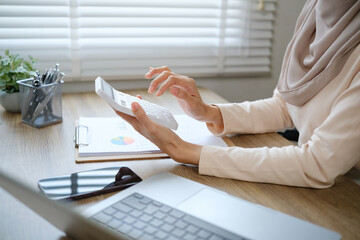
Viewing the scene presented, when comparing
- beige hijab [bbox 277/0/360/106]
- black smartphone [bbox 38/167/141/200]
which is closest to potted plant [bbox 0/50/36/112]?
black smartphone [bbox 38/167/141/200]

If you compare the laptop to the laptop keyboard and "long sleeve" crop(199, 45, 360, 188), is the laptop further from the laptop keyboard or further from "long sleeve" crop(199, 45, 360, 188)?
"long sleeve" crop(199, 45, 360, 188)

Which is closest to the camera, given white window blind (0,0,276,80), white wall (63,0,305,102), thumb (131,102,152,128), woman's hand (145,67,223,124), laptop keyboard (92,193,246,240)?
laptop keyboard (92,193,246,240)

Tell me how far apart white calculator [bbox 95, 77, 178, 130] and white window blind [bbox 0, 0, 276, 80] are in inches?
28.1

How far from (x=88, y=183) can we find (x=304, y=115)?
628mm

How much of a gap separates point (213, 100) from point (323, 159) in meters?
0.74

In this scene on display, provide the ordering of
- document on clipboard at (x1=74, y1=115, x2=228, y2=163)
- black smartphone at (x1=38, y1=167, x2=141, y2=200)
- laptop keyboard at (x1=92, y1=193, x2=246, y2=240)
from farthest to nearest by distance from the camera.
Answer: document on clipboard at (x1=74, y1=115, x2=228, y2=163) → black smartphone at (x1=38, y1=167, x2=141, y2=200) → laptop keyboard at (x1=92, y1=193, x2=246, y2=240)

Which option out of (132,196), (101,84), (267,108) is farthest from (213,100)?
(132,196)

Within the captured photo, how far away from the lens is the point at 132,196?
761 mm

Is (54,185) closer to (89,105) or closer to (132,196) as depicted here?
(132,196)

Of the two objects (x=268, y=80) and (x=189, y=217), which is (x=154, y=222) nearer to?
(x=189, y=217)

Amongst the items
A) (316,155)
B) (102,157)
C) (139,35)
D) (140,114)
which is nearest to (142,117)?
(140,114)

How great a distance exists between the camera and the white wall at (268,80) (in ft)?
6.29

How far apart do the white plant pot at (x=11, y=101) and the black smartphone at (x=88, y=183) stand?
54 cm

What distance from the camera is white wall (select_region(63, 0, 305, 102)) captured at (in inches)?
75.5
